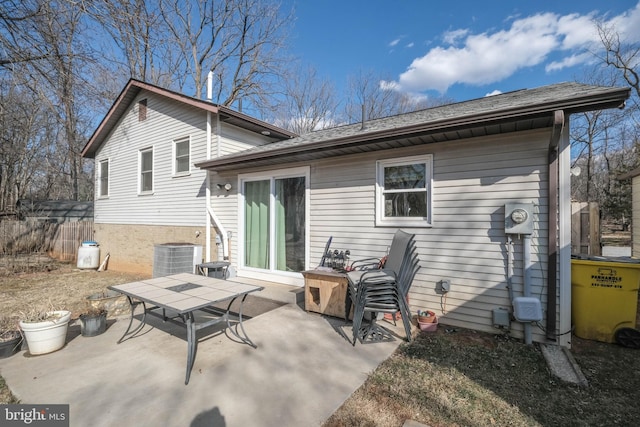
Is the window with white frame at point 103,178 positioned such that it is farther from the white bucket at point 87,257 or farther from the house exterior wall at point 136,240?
the white bucket at point 87,257

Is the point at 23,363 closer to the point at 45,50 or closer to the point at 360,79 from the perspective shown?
the point at 45,50

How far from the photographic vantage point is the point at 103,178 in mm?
10281

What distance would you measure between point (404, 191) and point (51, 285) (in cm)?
815

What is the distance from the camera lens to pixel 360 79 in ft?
63.5

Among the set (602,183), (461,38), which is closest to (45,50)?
(461,38)

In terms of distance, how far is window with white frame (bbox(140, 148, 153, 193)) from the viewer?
8.48m

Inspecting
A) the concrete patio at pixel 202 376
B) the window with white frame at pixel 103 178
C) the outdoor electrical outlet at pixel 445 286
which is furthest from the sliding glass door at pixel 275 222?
the window with white frame at pixel 103 178

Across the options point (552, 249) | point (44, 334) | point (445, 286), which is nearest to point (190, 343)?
point (44, 334)

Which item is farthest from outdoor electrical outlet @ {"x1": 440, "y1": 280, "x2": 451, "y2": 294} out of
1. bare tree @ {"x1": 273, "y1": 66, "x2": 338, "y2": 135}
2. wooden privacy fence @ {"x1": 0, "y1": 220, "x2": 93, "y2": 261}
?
bare tree @ {"x1": 273, "y1": 66, "x2": 338, "y2": 135}

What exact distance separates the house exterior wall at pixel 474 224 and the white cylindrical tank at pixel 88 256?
9277 mm

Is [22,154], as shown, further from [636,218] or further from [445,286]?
[636,218]

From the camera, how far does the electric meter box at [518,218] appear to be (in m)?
3.50

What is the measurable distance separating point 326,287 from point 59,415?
2.99 meters

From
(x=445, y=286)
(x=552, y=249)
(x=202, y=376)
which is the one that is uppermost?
(x=552, y=249)
